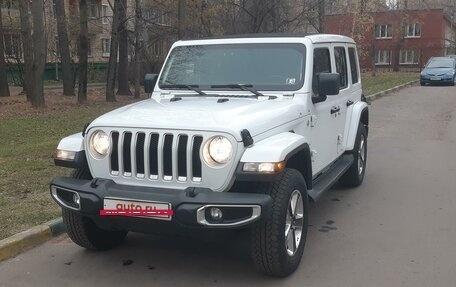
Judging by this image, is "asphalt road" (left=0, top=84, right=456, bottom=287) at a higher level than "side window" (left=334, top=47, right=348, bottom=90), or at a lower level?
lower

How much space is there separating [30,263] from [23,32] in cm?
1722

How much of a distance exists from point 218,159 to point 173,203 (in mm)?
457

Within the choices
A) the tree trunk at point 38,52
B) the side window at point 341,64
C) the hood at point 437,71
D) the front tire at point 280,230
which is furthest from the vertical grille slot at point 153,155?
the hood at point 437,71

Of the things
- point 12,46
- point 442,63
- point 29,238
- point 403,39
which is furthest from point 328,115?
point 403,39

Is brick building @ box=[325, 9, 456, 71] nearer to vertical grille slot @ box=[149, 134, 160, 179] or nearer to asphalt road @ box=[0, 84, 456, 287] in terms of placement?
asphalt road @ box=[0, 84, 456, 287]

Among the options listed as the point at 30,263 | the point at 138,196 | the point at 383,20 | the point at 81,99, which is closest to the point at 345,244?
the point at 138,196

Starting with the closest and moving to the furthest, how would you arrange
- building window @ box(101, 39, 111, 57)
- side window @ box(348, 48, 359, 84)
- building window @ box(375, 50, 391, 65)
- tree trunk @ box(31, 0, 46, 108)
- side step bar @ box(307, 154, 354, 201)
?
side step bar @ box(307, 154, 354, 201), side window @ box(348, 48, 359, 84), tree trunk @ box(31, 0, 46, 108), building window @ box(101, 39, 111, 57), building window @ box(375, 50, 391, 65)

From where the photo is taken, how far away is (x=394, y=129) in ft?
44.0

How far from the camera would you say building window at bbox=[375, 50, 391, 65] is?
57656 mm

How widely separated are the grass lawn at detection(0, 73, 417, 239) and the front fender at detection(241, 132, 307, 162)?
8.63ft

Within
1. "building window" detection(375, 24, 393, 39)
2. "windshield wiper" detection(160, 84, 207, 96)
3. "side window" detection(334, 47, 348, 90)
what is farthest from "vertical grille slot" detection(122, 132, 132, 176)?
"building window" detection(375, 24, 393, 39)

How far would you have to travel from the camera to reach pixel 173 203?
3.87m

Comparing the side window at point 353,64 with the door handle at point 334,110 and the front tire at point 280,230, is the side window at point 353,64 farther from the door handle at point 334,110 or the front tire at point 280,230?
the front tire at point 280,230

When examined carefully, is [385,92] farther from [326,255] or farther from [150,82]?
[326,255]
